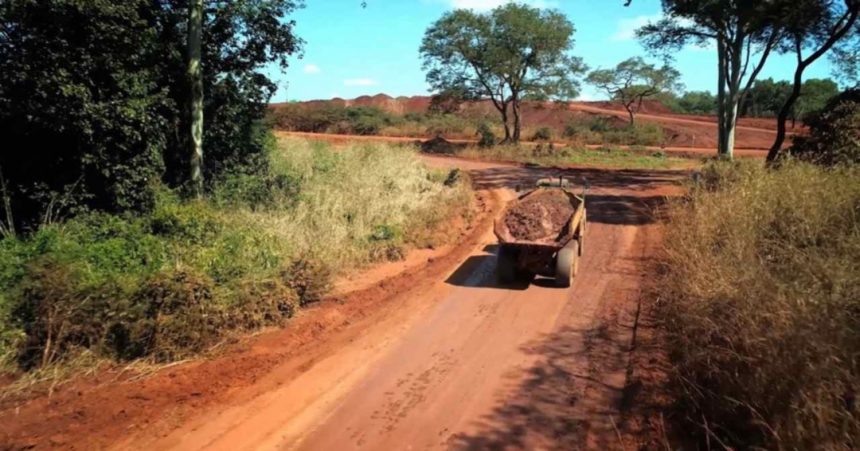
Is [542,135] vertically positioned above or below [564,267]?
above

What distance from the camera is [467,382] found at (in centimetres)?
630

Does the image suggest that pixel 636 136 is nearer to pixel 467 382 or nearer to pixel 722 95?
pixel 722 95

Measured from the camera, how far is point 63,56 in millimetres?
9930

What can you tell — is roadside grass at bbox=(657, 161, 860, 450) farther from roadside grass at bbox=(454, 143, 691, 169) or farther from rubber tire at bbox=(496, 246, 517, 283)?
roadside grass at bbox=(454, 143, 691, 169)

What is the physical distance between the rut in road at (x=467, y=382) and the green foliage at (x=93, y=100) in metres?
6.46

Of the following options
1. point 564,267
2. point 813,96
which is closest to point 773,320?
point 564,267

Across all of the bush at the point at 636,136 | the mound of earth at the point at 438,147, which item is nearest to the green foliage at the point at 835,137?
the mound of earth at the point at 438,147

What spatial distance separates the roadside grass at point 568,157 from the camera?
29.0 m

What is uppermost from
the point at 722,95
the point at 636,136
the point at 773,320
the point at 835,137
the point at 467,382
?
the point at 722,95

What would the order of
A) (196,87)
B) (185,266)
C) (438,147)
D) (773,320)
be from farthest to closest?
(438,147) → (196,87) → (185,266) → (773,320)

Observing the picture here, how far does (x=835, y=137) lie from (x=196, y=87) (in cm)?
1459

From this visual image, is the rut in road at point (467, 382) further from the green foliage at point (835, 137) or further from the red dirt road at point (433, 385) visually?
the green foliage at point (835, 137)

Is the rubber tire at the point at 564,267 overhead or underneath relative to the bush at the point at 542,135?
underneath

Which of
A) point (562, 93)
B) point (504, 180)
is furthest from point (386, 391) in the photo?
point (562, 93)
